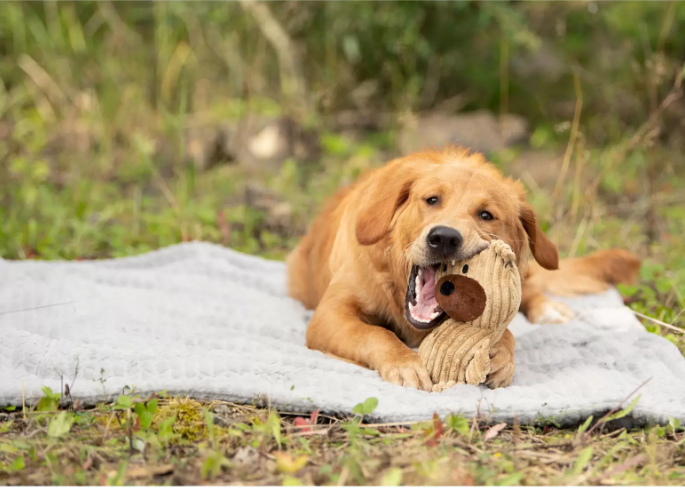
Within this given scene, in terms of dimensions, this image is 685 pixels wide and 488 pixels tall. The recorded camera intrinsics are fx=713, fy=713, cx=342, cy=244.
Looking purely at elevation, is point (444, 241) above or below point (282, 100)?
below

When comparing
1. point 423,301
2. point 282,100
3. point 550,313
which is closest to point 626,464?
point 423,301

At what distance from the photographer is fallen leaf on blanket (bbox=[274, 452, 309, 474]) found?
6.59 feet

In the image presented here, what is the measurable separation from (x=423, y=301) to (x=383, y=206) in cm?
48

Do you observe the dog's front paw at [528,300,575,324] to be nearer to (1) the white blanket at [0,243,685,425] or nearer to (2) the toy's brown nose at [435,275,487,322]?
(1) the white blanket at [0,243,685,425]

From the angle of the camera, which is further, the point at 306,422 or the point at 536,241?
the point at 536,241

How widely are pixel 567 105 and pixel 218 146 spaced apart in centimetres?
421

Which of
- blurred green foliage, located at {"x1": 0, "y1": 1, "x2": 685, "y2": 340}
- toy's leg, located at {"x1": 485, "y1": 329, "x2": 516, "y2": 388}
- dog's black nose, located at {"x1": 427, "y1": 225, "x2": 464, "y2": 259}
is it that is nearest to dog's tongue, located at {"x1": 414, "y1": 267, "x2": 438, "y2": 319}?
dog's black nose, located at {"x1": 427, "y1": 225, "x2": 464, "y2": 259}

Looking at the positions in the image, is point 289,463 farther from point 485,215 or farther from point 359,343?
point 485,215

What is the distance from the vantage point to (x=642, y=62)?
7586mm

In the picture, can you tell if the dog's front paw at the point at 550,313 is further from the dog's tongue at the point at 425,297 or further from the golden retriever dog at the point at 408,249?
the dog's tongue at the point at 425,297

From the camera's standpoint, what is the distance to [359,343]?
282 centimetres

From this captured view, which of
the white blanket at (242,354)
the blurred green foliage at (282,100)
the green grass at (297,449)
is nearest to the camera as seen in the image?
the green grass at (297,449)

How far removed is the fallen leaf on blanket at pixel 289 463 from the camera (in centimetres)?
201

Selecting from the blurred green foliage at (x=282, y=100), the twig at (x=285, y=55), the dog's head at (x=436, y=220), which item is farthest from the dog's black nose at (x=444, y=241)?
the twig at (x=285, y=55)
